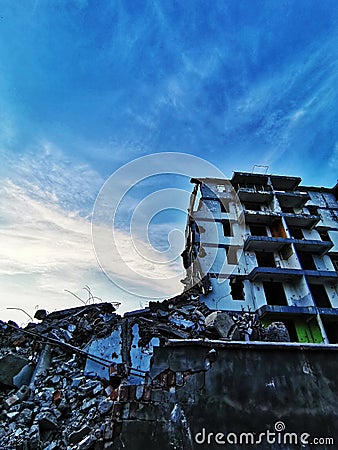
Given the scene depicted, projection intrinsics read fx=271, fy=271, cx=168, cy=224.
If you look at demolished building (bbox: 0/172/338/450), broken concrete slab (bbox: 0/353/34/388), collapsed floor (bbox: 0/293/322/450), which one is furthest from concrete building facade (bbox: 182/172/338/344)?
broken concrete slab (bbox: 0/353/34/388)

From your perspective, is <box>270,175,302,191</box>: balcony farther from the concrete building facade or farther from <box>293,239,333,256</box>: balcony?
<box>293,239,333,256</box>: balcony


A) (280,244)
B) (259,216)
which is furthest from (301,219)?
(259,216)

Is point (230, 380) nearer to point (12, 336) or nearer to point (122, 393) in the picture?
point (122, 393)

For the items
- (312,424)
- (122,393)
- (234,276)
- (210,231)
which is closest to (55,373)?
(122,393)

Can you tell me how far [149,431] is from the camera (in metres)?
2.84

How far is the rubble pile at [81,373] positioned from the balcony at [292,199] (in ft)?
45.3

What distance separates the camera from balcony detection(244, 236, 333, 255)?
668 inches

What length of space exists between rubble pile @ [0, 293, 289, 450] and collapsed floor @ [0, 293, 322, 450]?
11 millimetres

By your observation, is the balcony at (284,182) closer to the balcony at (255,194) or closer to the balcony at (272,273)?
the balcony at (255,194)

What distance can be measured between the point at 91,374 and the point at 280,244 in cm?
1459

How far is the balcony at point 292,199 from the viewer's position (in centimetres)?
1947

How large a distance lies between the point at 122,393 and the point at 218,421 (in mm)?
1090

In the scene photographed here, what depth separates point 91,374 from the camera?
616 cm

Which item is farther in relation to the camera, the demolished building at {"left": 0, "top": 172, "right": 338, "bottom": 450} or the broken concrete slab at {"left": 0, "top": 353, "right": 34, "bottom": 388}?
the broken concrete slab at {"left": 0, "top": 353, "right": 34, "bottom": 388}
